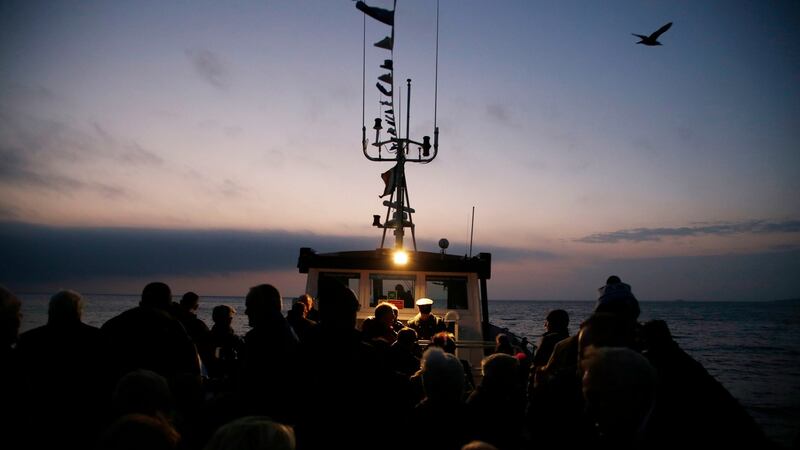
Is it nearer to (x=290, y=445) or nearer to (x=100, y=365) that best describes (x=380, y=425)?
(x=290, y=445)

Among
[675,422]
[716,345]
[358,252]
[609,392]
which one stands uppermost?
[358,252]

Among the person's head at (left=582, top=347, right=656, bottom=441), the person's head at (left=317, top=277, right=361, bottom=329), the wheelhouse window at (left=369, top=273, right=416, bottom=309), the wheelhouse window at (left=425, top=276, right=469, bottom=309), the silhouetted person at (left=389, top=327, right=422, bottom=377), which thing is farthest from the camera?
the wheelhouse window at (left=425, top=276, right=469, bottom=309)

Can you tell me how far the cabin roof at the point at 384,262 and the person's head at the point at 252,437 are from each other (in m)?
7.65

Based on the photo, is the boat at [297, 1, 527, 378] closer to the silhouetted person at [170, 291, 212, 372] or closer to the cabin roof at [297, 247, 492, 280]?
the cabin roof at [297, 247, 492, 280]

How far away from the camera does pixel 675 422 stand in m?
2.15

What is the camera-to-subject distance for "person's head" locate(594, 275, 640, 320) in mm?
3491

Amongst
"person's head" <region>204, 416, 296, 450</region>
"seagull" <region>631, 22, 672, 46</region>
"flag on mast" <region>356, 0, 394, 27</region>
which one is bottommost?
"person's head" <region>204, 416, 296, 450</region>

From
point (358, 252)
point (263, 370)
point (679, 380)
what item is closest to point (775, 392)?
point (358, 252)

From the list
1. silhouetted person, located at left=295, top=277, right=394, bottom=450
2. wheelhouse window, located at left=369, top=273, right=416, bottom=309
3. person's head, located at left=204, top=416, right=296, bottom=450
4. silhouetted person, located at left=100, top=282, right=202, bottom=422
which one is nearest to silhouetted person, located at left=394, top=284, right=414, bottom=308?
wheelhouse window, located at left=369, top=273, right=416, bottom=309

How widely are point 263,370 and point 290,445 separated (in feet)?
4.02

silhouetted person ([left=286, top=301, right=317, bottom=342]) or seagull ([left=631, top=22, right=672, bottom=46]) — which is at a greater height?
seagull ([left=631, top=22, right=672, bottom=46])

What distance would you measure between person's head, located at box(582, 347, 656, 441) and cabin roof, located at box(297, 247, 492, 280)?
7.40 meters

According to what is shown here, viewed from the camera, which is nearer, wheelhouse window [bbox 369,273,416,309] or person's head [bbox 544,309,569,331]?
person's head [bbox 544,309,569,331]

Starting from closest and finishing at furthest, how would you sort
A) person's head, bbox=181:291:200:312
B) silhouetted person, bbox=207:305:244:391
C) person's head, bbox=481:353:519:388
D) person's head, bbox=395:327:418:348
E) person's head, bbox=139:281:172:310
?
1. person's head, bbox=481:353:519:388
2. person's head, bbox=139:281:172:310
3. person's head, bbox=395:327:418:348
4. silhouetted person, bbox=207:305:244:391
5. person's head, bbox=181:291:200:312
